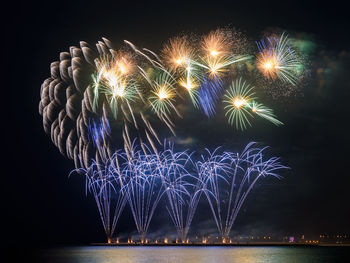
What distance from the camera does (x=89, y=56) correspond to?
38.6 m

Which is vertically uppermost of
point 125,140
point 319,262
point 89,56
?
point 89,56

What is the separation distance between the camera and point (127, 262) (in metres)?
43.2

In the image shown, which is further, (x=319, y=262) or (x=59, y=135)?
(x=319, y=262)

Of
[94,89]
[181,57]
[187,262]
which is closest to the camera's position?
[181,57]

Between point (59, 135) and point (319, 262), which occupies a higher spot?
point (59, 135)

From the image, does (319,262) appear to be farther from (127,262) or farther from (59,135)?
(59,135)

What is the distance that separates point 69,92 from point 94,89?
2.51 meters

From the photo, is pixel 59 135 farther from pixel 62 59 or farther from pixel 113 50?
pixel 113 50

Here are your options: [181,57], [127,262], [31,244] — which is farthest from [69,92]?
[31,244]

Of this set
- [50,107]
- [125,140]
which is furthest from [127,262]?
[50,107]

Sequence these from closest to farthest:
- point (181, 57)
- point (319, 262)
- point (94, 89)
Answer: point (181, 57)
point (94, 89)
point (319, 262)

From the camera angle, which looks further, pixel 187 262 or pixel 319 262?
pixel 319 262

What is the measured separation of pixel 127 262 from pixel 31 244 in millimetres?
70071

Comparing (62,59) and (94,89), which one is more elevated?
(62,59)
